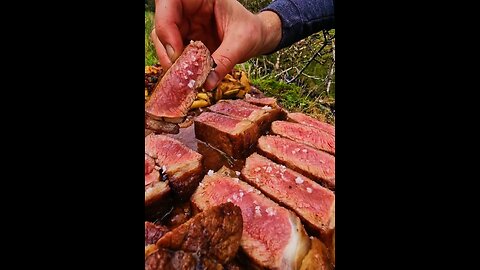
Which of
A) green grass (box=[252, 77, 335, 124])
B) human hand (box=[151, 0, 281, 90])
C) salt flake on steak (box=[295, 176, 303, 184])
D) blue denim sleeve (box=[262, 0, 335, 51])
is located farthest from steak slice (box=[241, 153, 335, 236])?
blue denim sleeve (box=[262, 0, 335, 51])

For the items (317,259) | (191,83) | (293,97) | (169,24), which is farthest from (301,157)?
(169,24)

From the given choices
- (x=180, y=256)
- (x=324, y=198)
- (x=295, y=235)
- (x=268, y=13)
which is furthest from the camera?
(x=268, y=13)

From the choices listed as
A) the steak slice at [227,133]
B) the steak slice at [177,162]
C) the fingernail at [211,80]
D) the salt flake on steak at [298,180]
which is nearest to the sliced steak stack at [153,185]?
the steak slice at [177,162]

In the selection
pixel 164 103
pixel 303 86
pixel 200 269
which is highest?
pixel 303 86

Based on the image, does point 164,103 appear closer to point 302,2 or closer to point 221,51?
point 221,51

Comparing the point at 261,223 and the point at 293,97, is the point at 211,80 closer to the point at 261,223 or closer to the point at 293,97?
the point at 293,97

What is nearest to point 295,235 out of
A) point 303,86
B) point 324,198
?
point 324,198

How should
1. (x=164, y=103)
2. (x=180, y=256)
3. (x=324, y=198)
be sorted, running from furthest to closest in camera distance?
1. (x=164, y=103)
2. (x=324, y=198)
3. (x=180, y=256)
